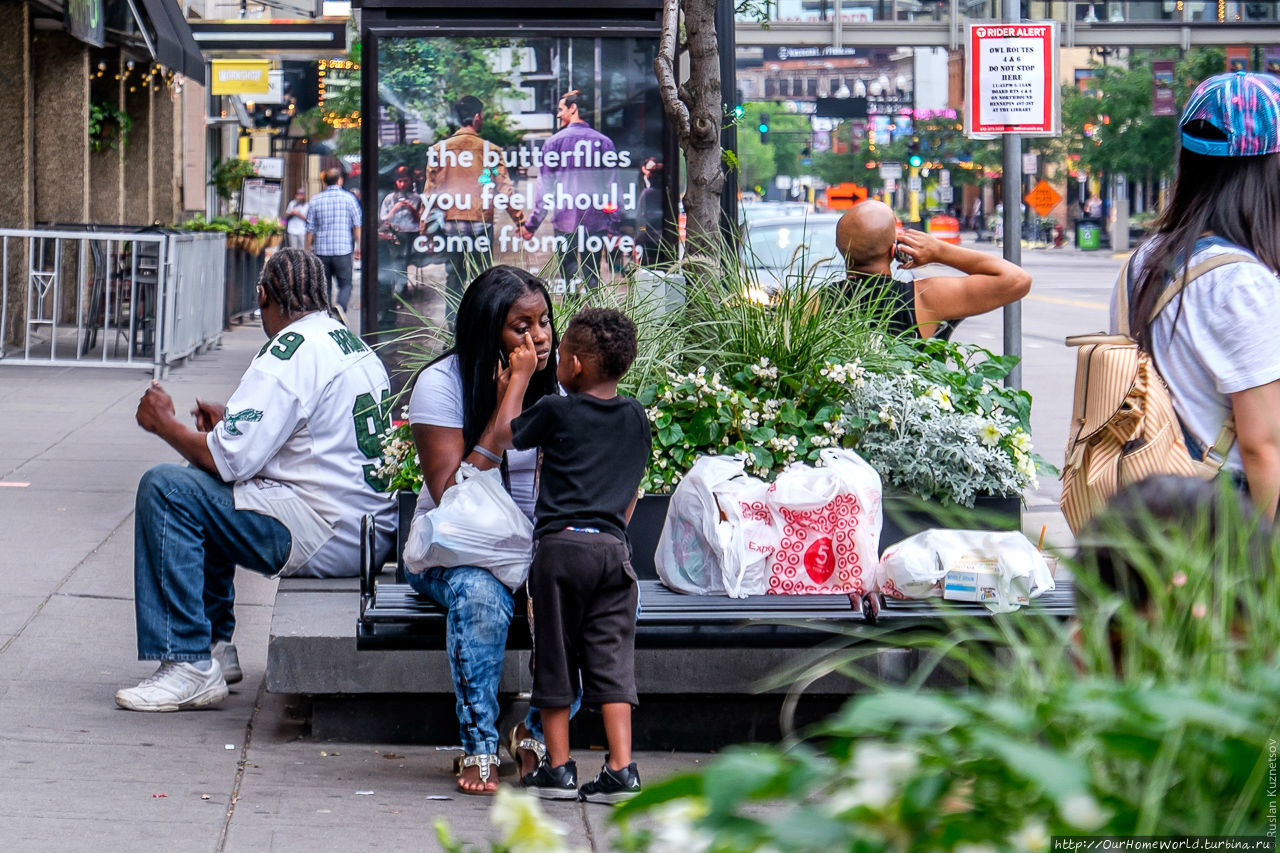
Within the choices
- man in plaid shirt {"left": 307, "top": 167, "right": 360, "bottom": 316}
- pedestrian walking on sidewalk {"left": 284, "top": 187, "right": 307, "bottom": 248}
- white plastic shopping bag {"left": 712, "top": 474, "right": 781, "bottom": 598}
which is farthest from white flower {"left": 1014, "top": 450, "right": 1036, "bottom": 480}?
pedestrian walking on sidewalk {"left": 284, "top": 187, "right": 307, "bottom": 248}

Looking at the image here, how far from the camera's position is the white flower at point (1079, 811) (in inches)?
44.4

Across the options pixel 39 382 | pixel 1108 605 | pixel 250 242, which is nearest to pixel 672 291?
pixel 1108 605

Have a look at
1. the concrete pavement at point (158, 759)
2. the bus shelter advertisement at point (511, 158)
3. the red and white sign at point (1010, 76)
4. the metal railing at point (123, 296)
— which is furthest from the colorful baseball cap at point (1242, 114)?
the metal railing at point (123, 296)

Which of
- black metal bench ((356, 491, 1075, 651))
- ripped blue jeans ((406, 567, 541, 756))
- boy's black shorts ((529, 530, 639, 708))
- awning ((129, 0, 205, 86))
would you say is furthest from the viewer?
awning ((129, 0, 205, 86))

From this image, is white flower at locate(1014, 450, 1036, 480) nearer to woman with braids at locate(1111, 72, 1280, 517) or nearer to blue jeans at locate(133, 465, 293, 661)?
woman with braids at locate(1111, 72, 1280, 517)

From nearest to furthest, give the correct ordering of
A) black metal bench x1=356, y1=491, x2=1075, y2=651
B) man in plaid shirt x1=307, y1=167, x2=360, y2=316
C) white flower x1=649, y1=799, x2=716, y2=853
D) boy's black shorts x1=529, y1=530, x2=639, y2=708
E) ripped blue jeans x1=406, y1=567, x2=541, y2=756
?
Answer: white flower x1=649, y1=799, x2=716, y2=853 → boy's black shorts x1=529, y1=530, x2=639, y2=708 → ripped blue jeans x1=406, y1=567, x2=541, y2=756 → black metal bench x1=356, y1=491, x2=1075, y2=651 → man in plaid shirt x1=307, y1=167, x2=360, y2=316

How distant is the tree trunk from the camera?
666cm

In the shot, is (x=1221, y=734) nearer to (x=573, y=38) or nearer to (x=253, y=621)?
(x=253, y=621)

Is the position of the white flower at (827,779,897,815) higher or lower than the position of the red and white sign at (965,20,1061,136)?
lower

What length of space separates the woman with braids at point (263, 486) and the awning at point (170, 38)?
41.5ft

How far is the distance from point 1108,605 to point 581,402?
270cm

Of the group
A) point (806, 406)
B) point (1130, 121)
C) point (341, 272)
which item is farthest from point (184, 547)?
point (1130, 121)

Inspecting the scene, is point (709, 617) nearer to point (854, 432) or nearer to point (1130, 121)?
point (854, 432)

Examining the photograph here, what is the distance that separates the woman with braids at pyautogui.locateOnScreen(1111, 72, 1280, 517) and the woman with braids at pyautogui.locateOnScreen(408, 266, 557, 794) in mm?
1912
